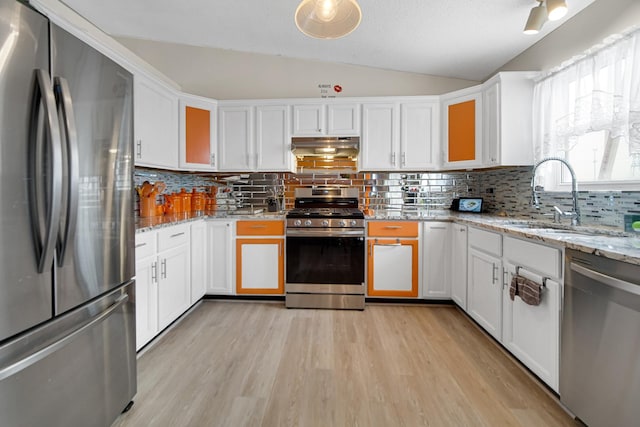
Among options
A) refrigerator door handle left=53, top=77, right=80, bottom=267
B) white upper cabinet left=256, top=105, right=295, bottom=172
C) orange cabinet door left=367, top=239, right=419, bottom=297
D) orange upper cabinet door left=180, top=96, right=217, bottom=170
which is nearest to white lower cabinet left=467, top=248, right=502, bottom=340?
orange cabinet door left=367, top=239, right=419, bottom=297

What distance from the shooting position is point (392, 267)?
2879 mm

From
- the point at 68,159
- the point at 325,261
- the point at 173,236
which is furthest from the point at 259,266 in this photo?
the point at 68,159

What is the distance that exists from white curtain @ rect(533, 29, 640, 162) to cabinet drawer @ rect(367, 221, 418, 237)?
1189 mm

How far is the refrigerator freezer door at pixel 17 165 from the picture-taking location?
0.85 m

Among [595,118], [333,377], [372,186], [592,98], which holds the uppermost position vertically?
[592,98]

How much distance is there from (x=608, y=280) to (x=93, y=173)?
2152 millimetres

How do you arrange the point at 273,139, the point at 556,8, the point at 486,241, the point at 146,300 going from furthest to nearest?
the point at 273,139
the point at 486,241
the point at 146,300
the point at 556,8

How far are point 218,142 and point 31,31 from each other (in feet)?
7.64

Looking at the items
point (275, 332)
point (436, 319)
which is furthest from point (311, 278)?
point (436, 319)

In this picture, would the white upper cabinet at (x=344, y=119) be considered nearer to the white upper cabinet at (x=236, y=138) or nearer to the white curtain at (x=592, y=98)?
the white upper cabinet at (x=236, y=138)

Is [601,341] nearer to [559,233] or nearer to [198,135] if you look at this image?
[559,233]

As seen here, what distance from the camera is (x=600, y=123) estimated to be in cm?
183

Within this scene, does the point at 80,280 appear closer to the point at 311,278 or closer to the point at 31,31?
the point at 31,31

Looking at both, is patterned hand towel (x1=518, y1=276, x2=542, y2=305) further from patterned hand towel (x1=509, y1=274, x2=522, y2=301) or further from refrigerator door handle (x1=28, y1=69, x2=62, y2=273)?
refrigerator door handle (x1=28, y1=69, x2=62, y2=273)
